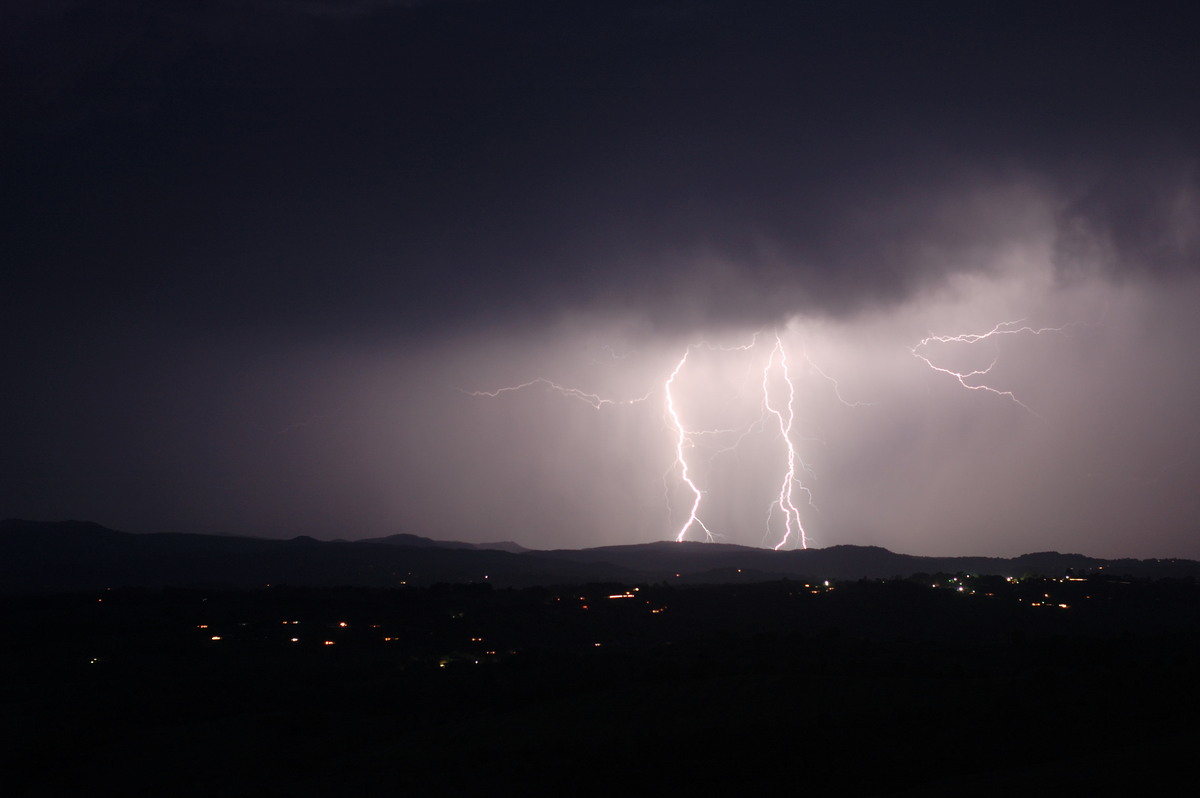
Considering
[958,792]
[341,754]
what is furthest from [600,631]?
[958,792]

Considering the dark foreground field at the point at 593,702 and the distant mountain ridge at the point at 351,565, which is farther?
the distant mountain ridge at the point at 351,565

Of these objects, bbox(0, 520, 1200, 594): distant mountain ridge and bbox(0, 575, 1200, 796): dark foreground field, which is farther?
bbox(0, 520, 1200, 594): distant mountain ridge

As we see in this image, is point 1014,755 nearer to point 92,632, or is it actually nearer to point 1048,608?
point 1048,608

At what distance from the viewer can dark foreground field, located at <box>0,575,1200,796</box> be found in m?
18.1

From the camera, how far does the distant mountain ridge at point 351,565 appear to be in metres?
93.9

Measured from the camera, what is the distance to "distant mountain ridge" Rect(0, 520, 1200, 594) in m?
93.9

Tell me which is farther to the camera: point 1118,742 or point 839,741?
point 839,741

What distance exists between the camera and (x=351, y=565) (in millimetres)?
103750

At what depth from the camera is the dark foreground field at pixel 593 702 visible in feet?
59.4

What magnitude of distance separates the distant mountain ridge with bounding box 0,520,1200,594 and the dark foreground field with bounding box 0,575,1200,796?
42479 millimetres

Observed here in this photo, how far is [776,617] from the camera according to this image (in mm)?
52094

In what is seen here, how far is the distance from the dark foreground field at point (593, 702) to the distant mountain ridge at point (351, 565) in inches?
1672

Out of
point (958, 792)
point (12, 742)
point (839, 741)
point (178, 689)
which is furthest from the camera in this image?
point (178, 689)

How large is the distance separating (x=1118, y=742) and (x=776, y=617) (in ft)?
123
